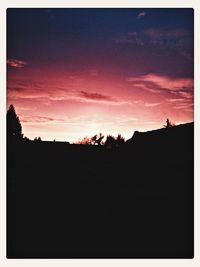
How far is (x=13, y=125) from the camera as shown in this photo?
8.55ft

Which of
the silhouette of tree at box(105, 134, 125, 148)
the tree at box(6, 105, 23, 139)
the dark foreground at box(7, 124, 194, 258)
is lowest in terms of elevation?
the dark foreground at box(7, 124, 194, 258)

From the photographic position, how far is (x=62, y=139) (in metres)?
2.88

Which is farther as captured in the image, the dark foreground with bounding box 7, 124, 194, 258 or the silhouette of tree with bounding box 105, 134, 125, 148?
the silhouette of tree with bounding box 105, 134, 125, 148

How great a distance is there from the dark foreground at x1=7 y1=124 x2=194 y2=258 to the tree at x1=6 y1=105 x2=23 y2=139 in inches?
4.0

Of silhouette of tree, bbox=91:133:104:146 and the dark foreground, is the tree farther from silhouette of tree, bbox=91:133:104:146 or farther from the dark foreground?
silhouette of tree, bbox=91:133:104:146

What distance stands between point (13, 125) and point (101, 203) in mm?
1239

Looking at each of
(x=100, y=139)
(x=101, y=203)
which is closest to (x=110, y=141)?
(x=100, y=139)

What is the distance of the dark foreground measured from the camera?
8.31ft

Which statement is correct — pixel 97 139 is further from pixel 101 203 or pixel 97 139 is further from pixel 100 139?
pixel 101 203

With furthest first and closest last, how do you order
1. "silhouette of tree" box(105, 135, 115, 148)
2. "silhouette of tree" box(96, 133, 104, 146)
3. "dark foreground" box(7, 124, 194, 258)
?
"silhouette of tree" box(105, 135, 115, 148) < "silhouette of tree" box(96, 133, 104, 146) < "dark foreground" box(7, 124, 194, 258)

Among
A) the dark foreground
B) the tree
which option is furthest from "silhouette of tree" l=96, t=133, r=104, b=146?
the tree

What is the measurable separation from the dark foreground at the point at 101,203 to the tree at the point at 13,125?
0.10 m

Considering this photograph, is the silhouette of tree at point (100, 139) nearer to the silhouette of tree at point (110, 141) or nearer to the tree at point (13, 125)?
the silhouette of tree at point (110, 141)

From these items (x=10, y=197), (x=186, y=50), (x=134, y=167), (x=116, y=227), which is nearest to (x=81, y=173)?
(x=134, y=167)
